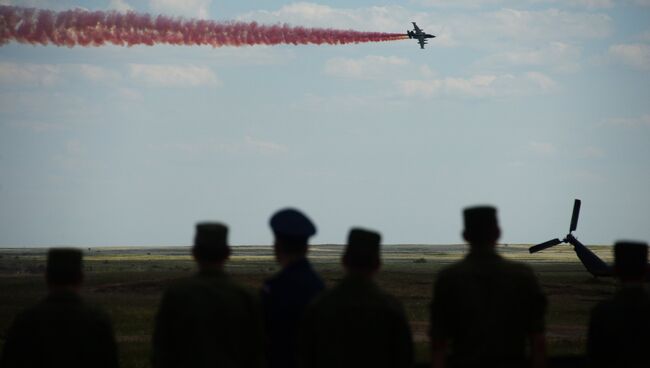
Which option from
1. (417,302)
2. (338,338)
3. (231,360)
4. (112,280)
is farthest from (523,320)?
(112,280)

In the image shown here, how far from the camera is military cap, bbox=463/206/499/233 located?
886cm

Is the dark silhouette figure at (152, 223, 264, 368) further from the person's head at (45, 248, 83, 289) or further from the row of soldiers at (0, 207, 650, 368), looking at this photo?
the person's head at (45, 248, 83, 289)

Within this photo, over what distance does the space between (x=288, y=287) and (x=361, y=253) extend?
40.3 inches

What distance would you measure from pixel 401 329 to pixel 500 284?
1000 mm

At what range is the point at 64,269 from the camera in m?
8.81

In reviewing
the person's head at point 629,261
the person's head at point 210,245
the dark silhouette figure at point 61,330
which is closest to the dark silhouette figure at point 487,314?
the person's head at point 629,261

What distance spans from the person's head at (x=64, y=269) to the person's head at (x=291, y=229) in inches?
64.8

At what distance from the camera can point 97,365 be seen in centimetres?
888

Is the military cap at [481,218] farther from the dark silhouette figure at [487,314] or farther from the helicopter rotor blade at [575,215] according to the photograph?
the helicopter rotor blade at [575,215]

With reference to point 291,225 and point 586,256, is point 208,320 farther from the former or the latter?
point 586,256

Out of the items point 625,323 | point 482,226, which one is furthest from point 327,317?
point 625,323

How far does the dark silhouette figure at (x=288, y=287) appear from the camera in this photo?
902 centimetres

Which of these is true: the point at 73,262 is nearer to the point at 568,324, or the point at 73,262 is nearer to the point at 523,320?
the point at 523,320

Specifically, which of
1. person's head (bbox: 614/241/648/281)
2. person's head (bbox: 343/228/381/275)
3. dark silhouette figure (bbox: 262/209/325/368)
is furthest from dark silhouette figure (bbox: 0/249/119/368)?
person's head (bbox: 614/241/648/281)
